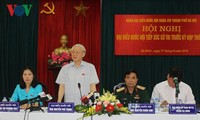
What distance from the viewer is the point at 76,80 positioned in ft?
11.7

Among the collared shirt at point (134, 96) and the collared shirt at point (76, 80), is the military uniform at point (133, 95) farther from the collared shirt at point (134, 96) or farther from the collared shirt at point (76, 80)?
the collared shirt at point (76, 80)

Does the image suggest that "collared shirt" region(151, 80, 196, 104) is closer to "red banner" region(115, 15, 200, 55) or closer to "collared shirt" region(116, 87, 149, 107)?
"collared shirt" region(116, 87, 149, 107)

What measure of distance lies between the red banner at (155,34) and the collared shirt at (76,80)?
2956 millimetres

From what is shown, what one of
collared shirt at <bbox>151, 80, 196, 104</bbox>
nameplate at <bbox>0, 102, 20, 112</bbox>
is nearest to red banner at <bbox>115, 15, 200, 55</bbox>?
collared shirt at <bbox>151, 80, 196, 104</bbox>

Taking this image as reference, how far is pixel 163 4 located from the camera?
6.54 meters

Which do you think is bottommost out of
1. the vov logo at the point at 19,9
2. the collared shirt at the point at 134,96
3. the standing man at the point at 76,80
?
the collared shirt at the point at 134,96

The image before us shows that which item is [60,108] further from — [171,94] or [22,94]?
[171,94]

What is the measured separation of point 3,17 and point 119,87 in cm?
386

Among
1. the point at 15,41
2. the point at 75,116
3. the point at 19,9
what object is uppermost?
the point at 19,9

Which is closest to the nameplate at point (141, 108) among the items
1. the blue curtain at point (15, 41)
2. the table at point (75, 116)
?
the table at point (75, 116)

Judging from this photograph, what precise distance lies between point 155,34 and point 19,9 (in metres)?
2.78

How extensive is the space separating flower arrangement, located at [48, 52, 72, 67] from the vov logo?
3.48 feet

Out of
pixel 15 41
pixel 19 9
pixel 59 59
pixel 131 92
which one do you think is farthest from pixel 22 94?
pixel 19 9

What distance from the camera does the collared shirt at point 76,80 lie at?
3541 mm
